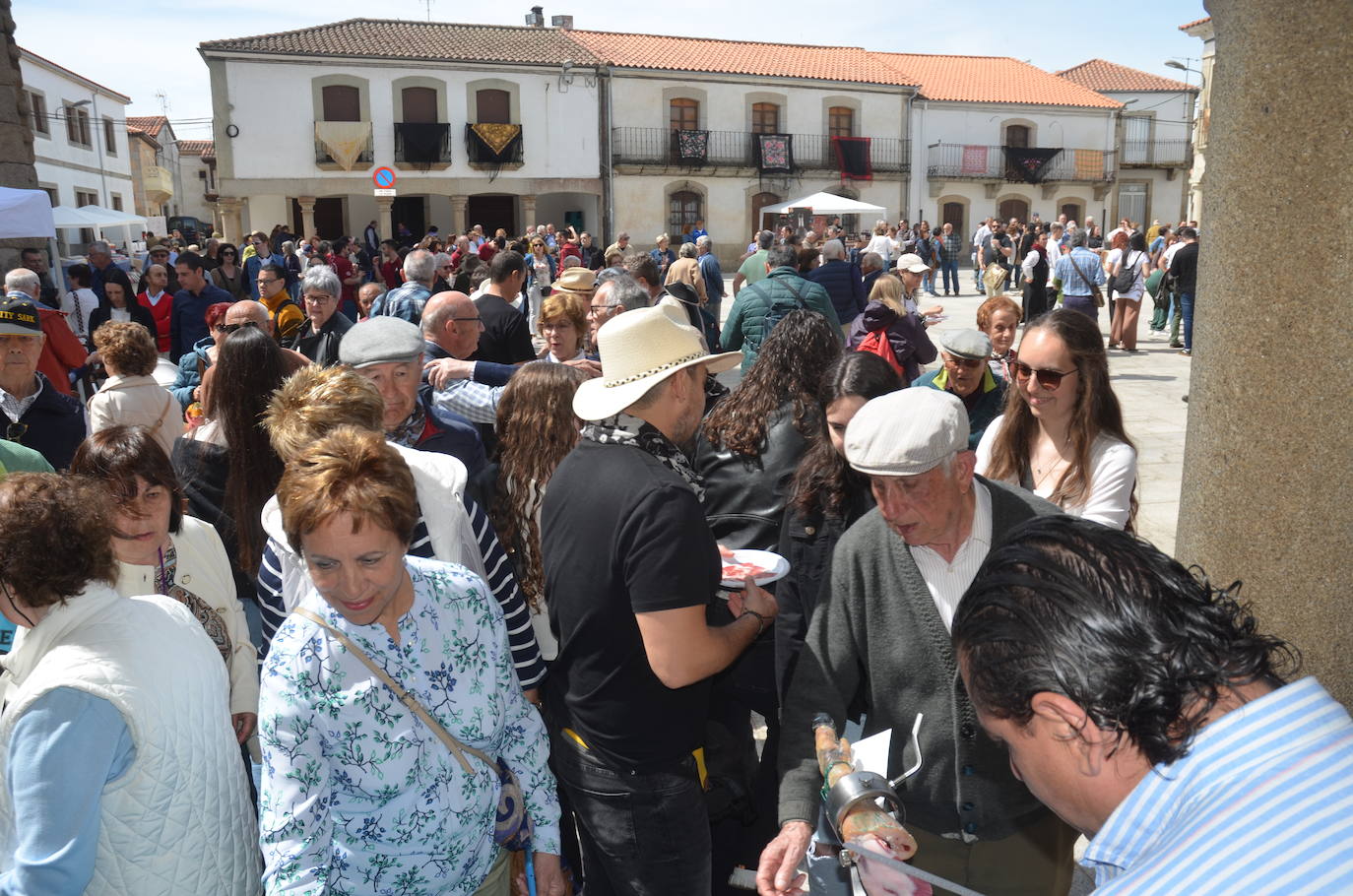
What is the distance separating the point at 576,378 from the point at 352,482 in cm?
132

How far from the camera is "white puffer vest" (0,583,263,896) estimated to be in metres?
1.76

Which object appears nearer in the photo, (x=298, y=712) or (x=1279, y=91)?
(x=298, y=712)

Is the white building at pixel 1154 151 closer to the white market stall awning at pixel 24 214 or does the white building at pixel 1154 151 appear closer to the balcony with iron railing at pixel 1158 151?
the balcony with iron railing at pixel 1158 151

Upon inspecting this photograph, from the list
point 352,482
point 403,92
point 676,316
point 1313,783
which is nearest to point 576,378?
point 676,316

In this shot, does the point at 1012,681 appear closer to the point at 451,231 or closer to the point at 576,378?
the point at 576,378

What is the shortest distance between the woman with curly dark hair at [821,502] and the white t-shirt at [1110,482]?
57 cm

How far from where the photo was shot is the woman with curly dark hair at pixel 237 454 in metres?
3.08

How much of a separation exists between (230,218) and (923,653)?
99.4ft

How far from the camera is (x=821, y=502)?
282 centimetres

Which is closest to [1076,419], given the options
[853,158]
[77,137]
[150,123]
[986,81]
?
[853,158]

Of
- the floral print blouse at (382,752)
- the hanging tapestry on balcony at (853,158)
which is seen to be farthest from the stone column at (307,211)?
the floral print blouse at (382,752)

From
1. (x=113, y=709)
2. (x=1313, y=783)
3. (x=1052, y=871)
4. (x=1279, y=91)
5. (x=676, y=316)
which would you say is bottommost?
(x=1052, y=871)

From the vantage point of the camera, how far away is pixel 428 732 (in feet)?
6.52

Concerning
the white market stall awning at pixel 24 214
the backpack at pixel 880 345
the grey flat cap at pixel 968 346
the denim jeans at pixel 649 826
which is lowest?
the denim jeans at pixel 649 826
